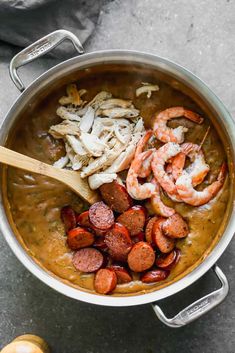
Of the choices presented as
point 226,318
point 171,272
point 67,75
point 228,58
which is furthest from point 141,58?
point 226,318

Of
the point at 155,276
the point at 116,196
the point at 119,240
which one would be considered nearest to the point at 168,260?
the point at 155,276

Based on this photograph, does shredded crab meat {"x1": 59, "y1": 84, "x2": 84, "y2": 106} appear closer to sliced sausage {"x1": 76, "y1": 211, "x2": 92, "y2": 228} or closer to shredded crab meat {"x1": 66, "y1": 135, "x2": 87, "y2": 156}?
shredded crab meat {"x1": 66, "y1": 135, "x2": 87, "y2": 156}

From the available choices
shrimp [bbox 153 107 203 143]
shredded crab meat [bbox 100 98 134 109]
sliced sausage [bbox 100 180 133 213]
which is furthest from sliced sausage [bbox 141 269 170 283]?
shredded crab meat [bbox 100 98 134 109]

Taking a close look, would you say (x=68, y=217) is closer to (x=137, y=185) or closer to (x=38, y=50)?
(x=137, y=185)

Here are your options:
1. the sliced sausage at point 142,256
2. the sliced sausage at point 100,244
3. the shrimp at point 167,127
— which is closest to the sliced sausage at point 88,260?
the sliced sausage at point 100,244

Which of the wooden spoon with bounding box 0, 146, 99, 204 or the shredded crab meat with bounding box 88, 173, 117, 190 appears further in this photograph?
the shredded crab meat with bounding box 88, 173, 117, 190

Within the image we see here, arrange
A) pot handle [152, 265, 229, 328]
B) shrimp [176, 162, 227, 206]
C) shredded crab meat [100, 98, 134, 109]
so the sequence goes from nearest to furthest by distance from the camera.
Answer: pot handle [152, 265, 229, 328] < shrimp [176, 162, 227, 206] < shredded crab meat [100, 98, 134, 109]
